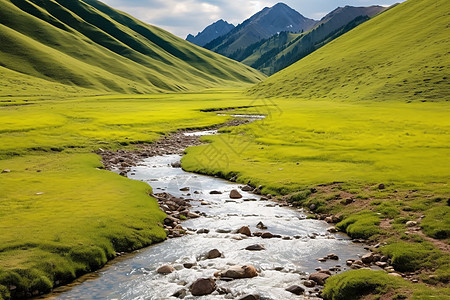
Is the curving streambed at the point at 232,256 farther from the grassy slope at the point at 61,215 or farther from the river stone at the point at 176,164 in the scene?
the river stone at the point at 176,164

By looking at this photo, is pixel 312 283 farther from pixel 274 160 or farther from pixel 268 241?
pixel 274 160

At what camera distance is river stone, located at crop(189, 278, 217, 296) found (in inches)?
674

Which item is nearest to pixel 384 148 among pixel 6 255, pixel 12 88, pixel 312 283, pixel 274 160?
pixel 274 160

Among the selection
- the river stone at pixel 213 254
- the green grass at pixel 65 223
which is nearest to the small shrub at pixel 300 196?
the green grass at pixel 65 223

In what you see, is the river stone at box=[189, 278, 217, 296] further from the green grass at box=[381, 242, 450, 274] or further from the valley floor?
the green grass at box=[381, 242, 450, 274]

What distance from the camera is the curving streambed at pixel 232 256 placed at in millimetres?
17422

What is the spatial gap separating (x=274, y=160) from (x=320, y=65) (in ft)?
533

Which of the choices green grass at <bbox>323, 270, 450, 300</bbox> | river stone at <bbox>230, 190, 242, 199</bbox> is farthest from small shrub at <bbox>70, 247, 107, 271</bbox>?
river stone at <bbox>230, 190, 242, 199</bbox>

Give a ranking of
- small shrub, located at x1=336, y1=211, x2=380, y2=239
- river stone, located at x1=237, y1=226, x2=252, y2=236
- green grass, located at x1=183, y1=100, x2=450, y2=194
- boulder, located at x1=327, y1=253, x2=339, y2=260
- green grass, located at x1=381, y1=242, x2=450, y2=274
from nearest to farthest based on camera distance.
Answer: green grass, located at x1=381, y1=242, x2=450, y2=274 < boulder, located at x1=327, y1=253, x2=339, y2=260 < small shrub, located at x1=336, y1=211, x2=380, y2=239 < river stone, located at x1=237, y1=226, x2=252, y2=236 < green grass, located at x1=183, y1=100, x2=450, y2=194

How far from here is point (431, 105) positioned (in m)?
105

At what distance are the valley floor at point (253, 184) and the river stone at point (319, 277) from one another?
21.8 inches

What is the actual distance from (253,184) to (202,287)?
66.1 feet

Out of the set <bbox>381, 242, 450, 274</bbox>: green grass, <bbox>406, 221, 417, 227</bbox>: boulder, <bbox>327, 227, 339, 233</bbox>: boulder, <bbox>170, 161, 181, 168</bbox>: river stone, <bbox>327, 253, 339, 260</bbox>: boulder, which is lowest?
<bbox>327, 227, 339, 233</bbox>: boulder

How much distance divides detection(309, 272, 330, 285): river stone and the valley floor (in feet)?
1.81
